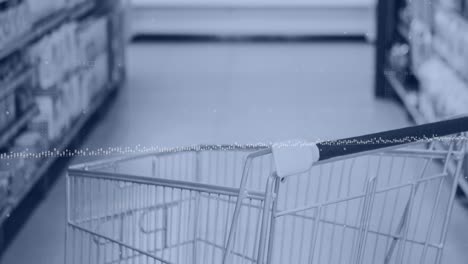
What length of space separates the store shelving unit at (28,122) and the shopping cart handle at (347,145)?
245 centimetres

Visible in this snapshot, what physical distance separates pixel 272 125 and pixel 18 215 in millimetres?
2598

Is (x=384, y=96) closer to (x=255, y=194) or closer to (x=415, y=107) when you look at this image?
(x=415, y=107)

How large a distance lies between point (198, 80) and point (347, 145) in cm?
663

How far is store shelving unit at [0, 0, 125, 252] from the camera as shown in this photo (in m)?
3.97

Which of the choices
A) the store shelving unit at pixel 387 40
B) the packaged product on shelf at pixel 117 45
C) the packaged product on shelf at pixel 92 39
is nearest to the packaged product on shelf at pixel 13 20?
the packaged product on shelf at pixel 92 39

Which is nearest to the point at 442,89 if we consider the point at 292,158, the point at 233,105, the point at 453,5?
the point at 453,5

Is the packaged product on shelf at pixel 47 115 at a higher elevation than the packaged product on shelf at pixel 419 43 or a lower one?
lower

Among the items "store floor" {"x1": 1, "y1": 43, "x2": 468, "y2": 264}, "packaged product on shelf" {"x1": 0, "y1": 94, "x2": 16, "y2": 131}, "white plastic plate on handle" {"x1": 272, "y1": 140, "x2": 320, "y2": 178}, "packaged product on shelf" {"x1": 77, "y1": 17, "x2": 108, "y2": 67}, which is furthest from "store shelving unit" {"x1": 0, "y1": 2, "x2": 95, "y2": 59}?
"white plastic plate on handle" {"x1": 272, "y1": 140, "x2": 320, "y2": 178}

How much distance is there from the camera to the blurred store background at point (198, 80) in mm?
4293

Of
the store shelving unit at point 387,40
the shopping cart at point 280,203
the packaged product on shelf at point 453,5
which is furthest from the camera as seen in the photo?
the store shelving unit at point 387,40

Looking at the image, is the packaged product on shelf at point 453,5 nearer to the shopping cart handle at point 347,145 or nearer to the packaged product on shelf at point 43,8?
the packaged product on shelf at point 43,8

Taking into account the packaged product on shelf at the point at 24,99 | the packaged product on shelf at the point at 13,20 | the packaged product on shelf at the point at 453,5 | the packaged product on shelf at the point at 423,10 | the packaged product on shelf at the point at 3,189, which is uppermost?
the packaged product on shelf at the point at 423,10

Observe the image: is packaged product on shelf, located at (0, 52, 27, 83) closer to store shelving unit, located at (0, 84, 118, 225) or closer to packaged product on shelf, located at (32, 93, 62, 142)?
packaged product on shelf, located at (32, 93, 62, 142)

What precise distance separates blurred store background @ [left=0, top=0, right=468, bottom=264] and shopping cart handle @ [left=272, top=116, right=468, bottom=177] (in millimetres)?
2071
